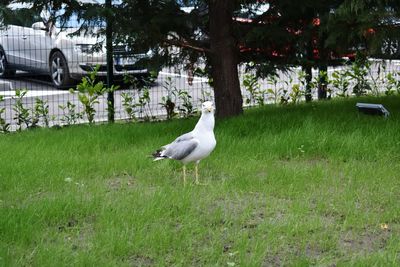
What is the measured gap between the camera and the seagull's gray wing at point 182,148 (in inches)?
216

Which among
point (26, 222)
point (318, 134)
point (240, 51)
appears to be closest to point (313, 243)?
point (26, 222)

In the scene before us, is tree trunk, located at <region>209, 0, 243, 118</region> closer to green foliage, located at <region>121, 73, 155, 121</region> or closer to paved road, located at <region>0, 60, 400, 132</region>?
paved road, located at <region>0, 60, 400, 132</region>

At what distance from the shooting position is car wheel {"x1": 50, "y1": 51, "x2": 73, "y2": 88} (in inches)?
533

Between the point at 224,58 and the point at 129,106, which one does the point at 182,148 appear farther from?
the point at 129,106

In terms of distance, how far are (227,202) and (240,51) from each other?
3.70m

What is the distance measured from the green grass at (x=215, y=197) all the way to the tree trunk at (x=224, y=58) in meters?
0.50

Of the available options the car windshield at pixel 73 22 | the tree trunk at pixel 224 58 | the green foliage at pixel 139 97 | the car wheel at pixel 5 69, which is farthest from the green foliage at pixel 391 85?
the car wheel at pixel 5 69

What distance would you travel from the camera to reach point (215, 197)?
5266 mm

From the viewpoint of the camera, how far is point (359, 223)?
15.3 feet

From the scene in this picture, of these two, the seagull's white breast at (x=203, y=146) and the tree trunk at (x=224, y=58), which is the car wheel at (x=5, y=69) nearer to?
the tree trunk at (x=224, y=58)

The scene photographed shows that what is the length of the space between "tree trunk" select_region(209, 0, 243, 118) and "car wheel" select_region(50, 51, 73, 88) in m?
5.82

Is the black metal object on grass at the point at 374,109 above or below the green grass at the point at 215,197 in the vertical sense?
above

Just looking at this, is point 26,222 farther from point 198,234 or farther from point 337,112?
point 337,112

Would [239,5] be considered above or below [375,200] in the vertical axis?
above
